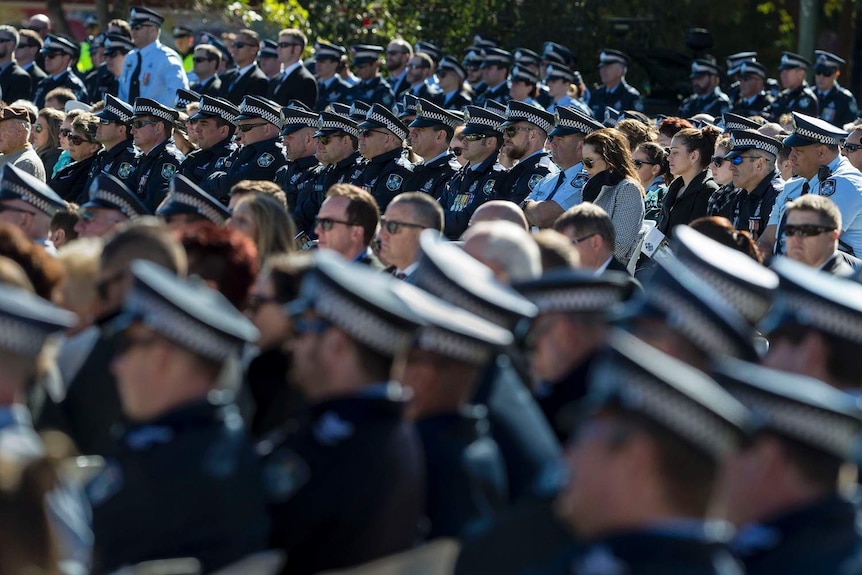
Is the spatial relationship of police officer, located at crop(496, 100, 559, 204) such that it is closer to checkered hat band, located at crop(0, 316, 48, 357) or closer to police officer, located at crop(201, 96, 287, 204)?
police officer, located at crop(201, 96, 287, 204)

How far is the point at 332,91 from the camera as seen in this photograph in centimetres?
1811

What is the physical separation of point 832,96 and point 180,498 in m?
16.2

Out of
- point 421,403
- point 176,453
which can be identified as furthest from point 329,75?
point 176,453

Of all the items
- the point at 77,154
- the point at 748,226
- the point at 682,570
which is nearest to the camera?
the point at 682,570

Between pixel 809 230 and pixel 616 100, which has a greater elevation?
pixel 809 230

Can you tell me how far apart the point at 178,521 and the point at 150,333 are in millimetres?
430

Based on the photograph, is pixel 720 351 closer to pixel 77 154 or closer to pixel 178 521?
pixel 178 521

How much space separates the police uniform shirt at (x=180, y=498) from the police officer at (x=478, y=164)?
6.96 m

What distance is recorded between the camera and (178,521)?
3.43m

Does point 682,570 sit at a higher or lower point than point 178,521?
higher

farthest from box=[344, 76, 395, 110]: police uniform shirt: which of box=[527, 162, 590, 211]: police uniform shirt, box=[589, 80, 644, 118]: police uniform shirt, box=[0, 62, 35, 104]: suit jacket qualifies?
box=[527, 162, 590, 211]: police uniform shirt

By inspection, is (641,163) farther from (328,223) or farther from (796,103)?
(796,103)

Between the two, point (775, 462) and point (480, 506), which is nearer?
point (775, 462)

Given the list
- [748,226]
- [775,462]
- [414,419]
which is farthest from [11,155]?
[775,462]
